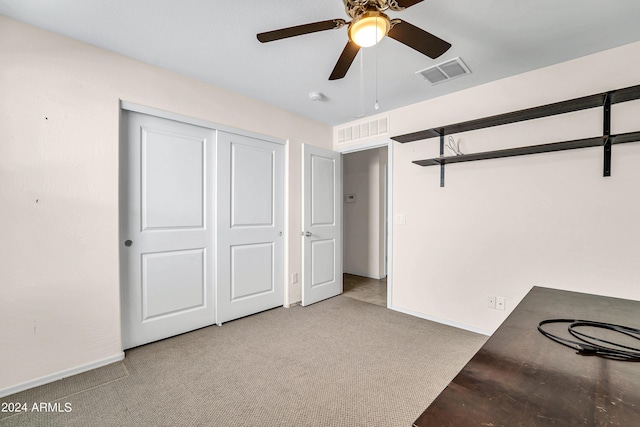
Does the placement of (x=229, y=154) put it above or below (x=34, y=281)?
above

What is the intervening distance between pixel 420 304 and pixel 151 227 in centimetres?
281

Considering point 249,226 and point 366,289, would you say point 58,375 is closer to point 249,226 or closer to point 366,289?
point 249,226

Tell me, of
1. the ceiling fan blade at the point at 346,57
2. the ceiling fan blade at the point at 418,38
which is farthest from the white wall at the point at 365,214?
the ceiling fan blade at the point at 418,38

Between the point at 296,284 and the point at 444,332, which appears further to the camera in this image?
the point at 296,284

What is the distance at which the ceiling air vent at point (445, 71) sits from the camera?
7.37 ft

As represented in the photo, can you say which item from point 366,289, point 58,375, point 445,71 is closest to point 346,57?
point 445,71

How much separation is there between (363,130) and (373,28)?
2.35m

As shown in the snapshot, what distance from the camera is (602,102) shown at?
198cm

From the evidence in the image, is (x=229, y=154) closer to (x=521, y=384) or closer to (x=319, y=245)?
(x=319, y=245)

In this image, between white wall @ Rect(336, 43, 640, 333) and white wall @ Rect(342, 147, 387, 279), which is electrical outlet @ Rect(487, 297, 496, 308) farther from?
white wall @ Rect(342, 147, 387, 279)

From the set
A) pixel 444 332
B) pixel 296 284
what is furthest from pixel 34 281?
pixel 444 332

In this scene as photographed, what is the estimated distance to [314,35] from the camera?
6.18ft

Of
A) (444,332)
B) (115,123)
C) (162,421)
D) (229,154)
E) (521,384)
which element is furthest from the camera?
(229,154)

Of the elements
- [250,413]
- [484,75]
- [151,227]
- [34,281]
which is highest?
[484,75]
